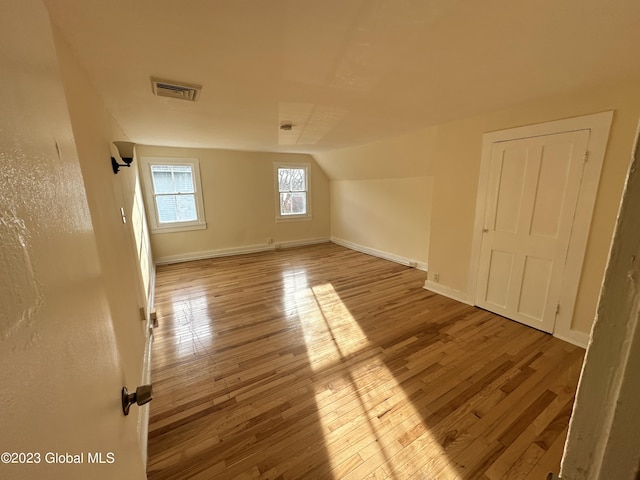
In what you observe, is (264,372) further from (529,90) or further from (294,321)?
(529,90)

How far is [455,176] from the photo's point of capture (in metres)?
3.00

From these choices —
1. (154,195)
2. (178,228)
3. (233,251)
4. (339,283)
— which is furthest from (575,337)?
(154,195)

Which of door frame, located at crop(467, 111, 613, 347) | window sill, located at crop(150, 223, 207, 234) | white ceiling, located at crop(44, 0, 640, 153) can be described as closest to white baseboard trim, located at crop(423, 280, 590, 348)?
door frame, located at crop(467, 111, 613, 347)

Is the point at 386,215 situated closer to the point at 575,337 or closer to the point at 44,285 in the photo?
the point at 575,337

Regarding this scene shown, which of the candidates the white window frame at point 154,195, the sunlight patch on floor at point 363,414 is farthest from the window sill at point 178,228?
the sunlight patch on floor at point 363,414

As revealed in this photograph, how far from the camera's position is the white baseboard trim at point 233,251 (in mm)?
4891

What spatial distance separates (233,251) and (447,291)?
13.6 feet

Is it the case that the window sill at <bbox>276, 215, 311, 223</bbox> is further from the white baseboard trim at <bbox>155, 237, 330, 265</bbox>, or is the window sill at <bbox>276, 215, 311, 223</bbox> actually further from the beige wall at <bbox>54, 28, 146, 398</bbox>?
the beige wall at <bbox>54, 28, 146, 398</bbox>

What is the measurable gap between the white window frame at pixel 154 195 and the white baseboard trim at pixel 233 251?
52cm

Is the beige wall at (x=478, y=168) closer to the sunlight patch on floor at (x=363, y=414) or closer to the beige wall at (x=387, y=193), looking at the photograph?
the beige wall at (x=387, y=193)

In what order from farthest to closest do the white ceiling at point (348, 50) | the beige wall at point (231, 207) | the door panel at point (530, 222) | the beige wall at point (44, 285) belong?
the beige wall at point (231, 207) < the door panel at point (530, 222) < the white ceiling at point (348, 50) < the beige wall at point (44, 285)

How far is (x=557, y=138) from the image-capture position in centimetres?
221

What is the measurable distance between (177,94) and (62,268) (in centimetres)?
212

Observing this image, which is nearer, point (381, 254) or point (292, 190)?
point (381, 254)
